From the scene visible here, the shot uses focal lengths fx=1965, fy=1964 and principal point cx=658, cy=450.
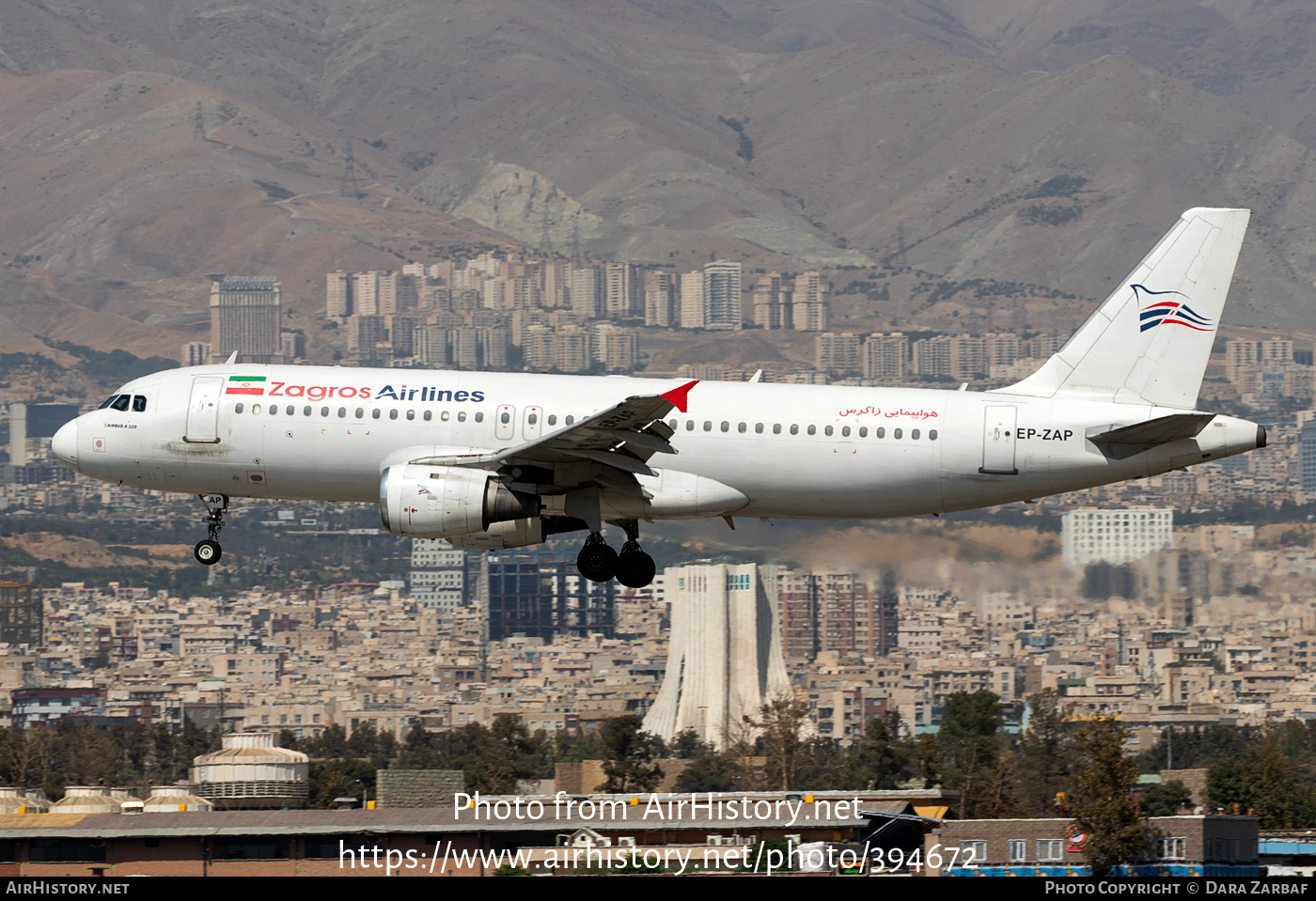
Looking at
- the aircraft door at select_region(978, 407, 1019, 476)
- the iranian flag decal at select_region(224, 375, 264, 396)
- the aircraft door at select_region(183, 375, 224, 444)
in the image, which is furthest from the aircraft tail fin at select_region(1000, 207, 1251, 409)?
the aircraft door at select_region(183, 375, 224, 444)

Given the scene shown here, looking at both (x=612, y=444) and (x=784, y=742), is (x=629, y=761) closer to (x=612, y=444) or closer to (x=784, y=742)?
(x=784, y=742)

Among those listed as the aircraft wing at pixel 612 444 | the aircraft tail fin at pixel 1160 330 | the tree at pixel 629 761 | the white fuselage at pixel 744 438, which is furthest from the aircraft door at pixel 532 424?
the tree at pixel 629 761

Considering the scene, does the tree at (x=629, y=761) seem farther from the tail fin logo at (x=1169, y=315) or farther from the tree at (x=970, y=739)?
the tail fin logo at (x=1169, y=315)

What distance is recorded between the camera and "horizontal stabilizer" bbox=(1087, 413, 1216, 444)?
37.3m

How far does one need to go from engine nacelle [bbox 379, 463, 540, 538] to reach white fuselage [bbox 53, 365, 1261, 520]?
1035 millimetres

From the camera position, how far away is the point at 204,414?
39719 mm

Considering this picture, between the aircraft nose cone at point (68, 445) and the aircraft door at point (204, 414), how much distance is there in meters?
2.86

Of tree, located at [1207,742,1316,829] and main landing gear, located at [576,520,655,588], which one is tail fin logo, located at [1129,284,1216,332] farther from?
tree, located at [1207,742,1316,829]

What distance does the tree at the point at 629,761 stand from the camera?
358 ft

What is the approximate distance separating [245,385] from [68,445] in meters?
4.46

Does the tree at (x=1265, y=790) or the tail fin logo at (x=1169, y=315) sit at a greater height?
the tail fin logo at (x=1169, y=315)

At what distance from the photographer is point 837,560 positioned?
105 metres

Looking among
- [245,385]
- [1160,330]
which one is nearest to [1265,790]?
[1160,330]
